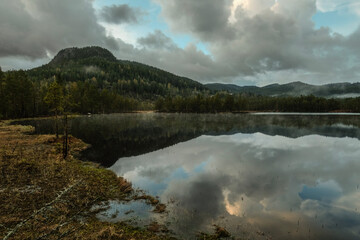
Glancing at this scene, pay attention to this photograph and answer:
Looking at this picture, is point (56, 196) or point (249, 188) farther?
point (249, 188)

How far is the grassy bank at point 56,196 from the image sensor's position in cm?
1124

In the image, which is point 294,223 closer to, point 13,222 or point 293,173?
point 293,173

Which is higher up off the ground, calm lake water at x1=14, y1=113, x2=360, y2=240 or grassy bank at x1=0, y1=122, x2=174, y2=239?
grassy bank at x1=0, y1=122, x2=174, y2=239

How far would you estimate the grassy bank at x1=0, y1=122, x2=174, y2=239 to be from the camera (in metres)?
11.2

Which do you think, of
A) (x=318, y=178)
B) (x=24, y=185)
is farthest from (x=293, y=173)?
(x=24, y=185)

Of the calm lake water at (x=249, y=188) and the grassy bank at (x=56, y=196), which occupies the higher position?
the grassy bank at (x=56, y=196)

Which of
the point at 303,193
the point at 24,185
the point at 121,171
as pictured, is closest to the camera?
the point at 24,185

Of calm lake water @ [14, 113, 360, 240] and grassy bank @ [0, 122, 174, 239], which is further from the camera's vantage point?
calm lake water @ [14, 113, 360, 240]

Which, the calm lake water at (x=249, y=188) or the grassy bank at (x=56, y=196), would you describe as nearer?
the grassy bank at (x=56, y=196)

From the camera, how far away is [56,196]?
16.8 metres

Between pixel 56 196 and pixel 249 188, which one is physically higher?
pixel 56 196

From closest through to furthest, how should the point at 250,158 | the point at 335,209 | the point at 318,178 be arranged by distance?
the point at 335,209 → the point at 318,178 → the point at 250,158

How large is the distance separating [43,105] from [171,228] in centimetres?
12726

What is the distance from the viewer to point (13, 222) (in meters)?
12.2
